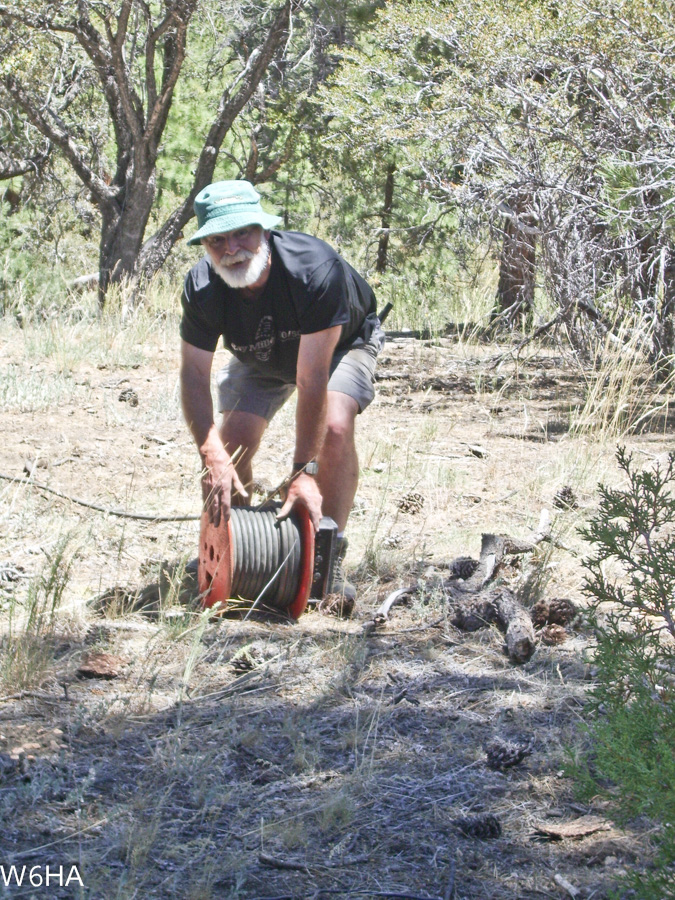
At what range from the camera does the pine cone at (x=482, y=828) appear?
2480 millimetres

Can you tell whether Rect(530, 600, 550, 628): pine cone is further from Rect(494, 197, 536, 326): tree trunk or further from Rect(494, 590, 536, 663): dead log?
Rect(494, 197, 536, 326): tree trunk

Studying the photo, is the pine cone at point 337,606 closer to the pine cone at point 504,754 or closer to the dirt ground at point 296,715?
the dirt ground at point 296,715

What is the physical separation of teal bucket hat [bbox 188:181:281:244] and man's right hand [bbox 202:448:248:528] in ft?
2.83

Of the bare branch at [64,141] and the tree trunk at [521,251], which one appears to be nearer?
the tree trunk at [521,251]

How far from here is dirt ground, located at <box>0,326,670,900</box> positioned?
233 cm

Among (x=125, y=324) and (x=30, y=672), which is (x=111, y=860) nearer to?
(x=30, y=672)

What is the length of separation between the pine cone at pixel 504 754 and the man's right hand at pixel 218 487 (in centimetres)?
140

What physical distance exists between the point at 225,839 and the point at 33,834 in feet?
1.48

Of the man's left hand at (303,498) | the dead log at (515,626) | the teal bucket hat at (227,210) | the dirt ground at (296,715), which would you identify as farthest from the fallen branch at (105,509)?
the dead log at (515,626)

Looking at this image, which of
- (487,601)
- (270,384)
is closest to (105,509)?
(270,384)

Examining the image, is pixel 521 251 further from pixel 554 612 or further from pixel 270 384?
pixel 554 612

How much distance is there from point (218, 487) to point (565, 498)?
236cm

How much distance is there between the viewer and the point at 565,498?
5.44m

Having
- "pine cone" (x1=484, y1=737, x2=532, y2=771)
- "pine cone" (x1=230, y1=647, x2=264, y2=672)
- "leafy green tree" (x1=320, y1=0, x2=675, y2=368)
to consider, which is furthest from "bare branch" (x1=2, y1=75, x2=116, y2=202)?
"pine cone" (x1=484, y1=737, x2=532, y2=771)
